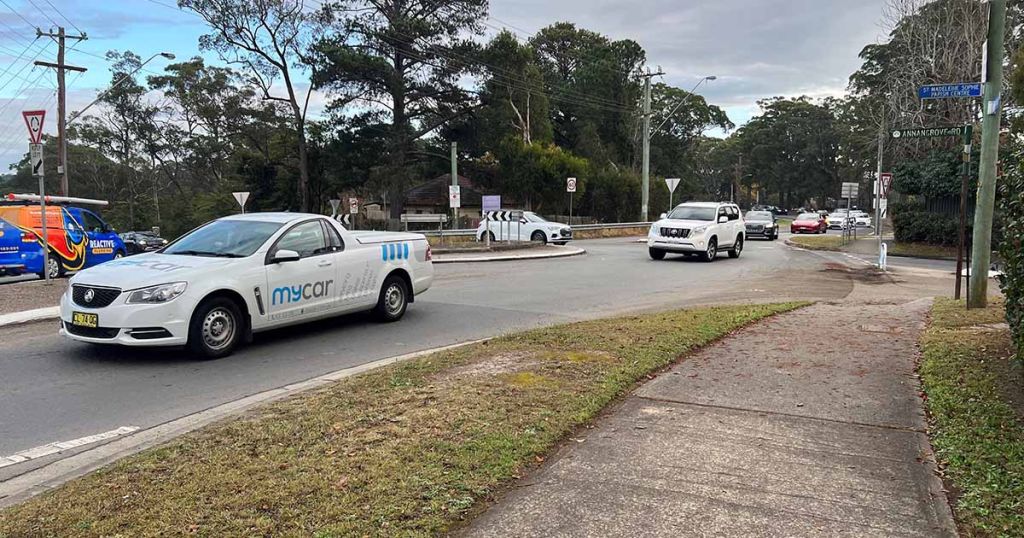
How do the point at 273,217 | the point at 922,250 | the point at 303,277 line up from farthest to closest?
the point at 922,250
the point at 273,217
the point at 303,277

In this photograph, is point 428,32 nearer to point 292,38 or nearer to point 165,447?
point 292,38

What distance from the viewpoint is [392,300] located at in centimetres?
1020

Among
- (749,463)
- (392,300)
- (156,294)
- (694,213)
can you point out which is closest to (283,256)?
(156,294)

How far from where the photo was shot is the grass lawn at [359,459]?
3400mm

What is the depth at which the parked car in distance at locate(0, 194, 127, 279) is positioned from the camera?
1538 centimetres

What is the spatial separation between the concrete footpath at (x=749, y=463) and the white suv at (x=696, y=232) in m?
13.7

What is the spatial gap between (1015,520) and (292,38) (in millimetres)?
47739

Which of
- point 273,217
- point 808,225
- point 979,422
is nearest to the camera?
point 979,422

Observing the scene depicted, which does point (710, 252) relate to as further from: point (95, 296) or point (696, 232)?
point (95, 296)

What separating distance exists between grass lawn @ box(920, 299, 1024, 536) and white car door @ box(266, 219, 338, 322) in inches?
257

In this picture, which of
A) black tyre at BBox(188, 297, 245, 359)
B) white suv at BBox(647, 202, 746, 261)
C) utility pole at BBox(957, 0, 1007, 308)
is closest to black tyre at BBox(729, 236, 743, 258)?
white suv at BBox(647, 202, 746, 261)

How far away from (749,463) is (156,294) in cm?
586

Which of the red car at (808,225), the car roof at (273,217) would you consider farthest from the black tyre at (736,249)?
the red car at (808,225)

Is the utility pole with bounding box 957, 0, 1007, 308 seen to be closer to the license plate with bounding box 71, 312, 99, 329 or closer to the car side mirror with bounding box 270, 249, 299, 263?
the car side mirror with bounding box 270, 249, 299, 263
